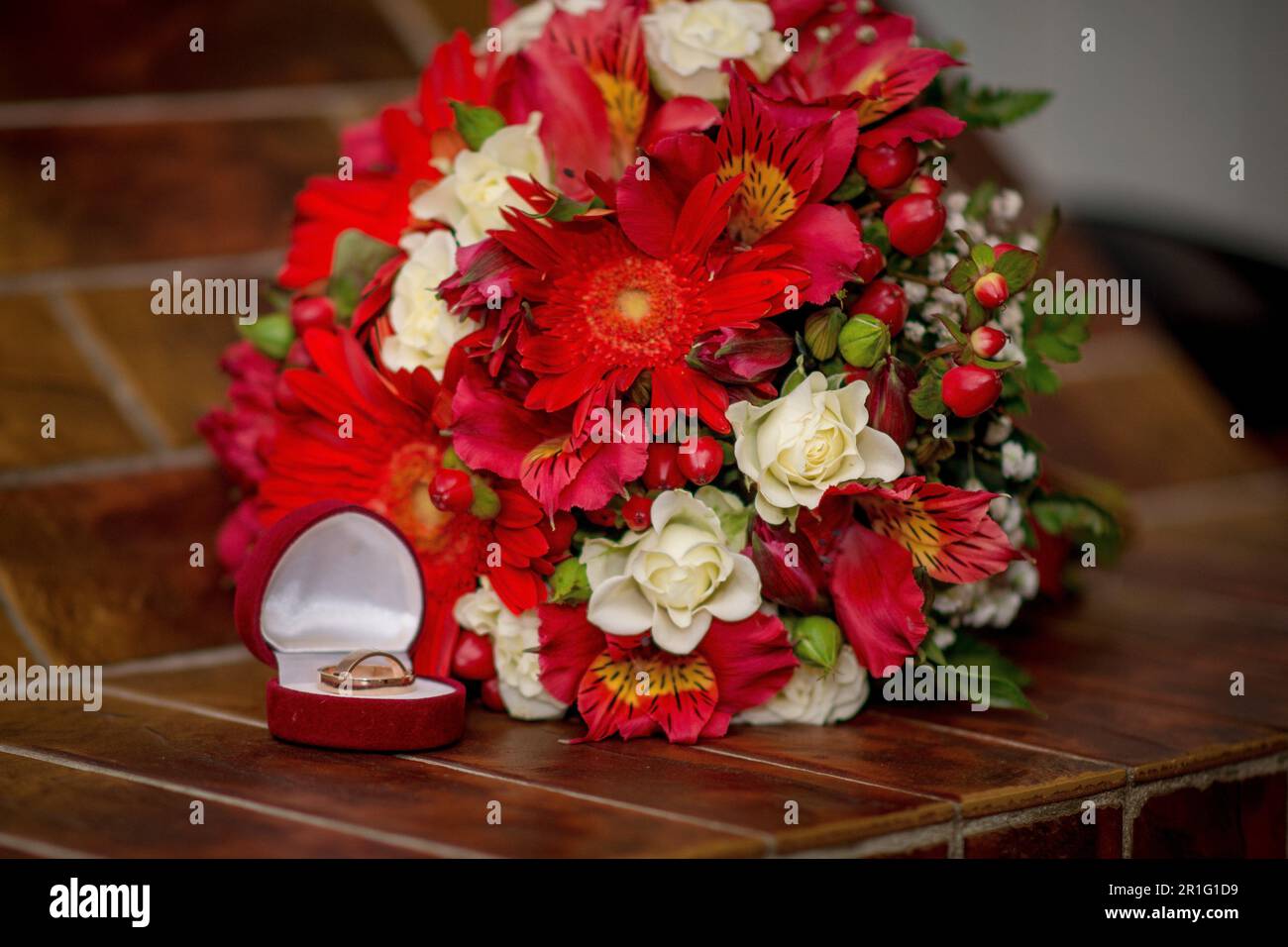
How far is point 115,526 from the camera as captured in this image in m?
1.30

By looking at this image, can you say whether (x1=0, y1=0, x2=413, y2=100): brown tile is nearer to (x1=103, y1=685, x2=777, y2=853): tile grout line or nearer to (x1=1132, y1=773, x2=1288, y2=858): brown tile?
(x1=103, y1=685, x2=777, y2=853): tile grout line

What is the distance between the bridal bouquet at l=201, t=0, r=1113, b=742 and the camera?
0.95 meters

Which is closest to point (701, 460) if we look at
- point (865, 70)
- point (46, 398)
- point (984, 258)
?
point (984, 258)

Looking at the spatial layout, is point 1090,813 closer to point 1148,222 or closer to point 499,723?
point 499,723

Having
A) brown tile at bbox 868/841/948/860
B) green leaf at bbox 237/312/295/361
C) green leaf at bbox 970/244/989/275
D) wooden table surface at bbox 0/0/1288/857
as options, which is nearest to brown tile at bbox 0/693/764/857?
wooden table surface at bbox 0/0/1288/857

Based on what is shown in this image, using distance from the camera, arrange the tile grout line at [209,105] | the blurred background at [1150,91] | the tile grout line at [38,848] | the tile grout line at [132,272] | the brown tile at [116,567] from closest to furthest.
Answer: the tile grout line at [38,848]
the brown tile at [116,567]
the tile grout line at [132,272]
the tile grout line at [209,105]
the blurred background at [1150,91]

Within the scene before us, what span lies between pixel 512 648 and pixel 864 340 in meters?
0.33

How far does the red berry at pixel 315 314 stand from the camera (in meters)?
1.13

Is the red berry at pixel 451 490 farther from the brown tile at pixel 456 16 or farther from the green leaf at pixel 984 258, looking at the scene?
the brown tile at pixel 456 16

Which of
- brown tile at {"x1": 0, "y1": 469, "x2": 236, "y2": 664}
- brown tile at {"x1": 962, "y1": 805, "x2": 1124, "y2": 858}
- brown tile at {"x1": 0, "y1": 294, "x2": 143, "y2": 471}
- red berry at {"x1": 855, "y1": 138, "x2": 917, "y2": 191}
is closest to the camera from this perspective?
brown tile at {"x1": 962, "y1": 805, "x2": 1124, "y2": 858}

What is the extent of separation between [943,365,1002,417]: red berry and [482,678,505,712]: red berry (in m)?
0.40

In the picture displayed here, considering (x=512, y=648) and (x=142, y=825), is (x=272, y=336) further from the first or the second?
(x=142, y=825)

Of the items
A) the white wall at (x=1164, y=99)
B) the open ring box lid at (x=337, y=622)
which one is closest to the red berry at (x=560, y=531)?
the open ring box lid at (x=337, y=622)

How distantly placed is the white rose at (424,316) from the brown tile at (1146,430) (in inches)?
39.1
